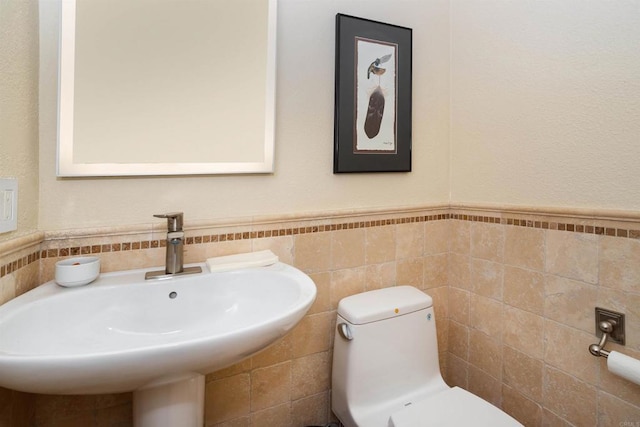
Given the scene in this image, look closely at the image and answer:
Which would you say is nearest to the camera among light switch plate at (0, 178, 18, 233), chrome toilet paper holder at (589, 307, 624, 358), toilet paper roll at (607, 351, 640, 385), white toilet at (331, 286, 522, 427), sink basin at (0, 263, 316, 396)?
sink basin at (0, 263, 316, 396)

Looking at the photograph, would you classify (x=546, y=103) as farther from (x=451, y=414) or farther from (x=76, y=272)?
(x=76, y=272)

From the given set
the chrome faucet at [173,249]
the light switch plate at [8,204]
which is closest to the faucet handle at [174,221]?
the chrome faucet at [173,249]

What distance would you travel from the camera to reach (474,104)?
1.41 m

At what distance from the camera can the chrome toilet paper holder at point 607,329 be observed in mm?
994

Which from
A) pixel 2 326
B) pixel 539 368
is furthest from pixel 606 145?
A: pixel 2 326

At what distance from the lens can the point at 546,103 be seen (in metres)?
1.16

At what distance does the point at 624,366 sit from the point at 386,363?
2.17 feet

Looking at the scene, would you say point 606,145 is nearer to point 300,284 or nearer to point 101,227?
point 300,284

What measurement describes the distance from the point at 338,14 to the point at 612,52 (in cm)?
88

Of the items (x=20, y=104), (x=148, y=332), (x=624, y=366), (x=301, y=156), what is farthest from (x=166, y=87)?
(x=624, y=366)

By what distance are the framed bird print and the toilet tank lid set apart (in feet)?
1.59

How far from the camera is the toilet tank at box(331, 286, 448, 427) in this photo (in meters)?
1.12

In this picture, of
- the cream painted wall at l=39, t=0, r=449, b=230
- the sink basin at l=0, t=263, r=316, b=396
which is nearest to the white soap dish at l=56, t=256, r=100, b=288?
the sink basin at l=0, t=263, r=316, b=396

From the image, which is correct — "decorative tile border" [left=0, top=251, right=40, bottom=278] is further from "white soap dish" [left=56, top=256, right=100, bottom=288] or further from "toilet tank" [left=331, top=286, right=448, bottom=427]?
"toilet tank" [left=331, top=286, right=448, bottom=427]
